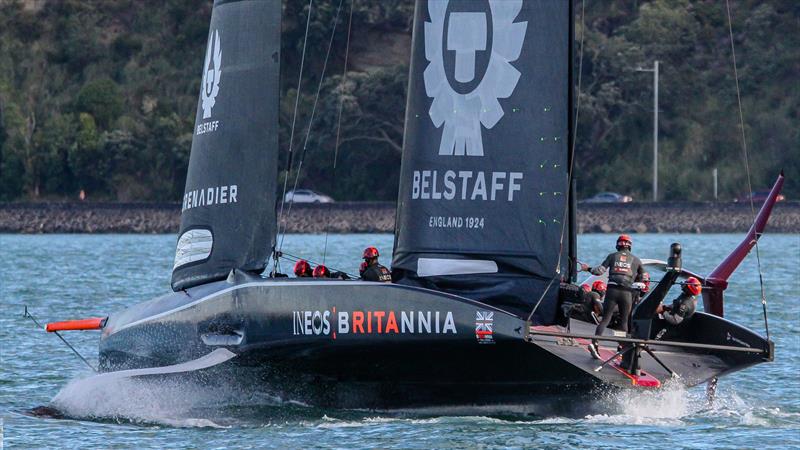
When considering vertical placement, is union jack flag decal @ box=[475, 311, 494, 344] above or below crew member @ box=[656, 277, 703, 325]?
below

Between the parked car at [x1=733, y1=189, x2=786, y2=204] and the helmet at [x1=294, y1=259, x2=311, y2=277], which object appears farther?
the parked car at [x1=733, y1=189, x2=786, y2=204]

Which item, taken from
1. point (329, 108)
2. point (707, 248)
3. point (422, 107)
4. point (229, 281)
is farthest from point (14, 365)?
point (329, 108)

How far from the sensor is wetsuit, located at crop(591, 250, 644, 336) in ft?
56.3

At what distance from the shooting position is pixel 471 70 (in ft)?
56.9

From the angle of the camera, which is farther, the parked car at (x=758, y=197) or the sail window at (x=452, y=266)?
the parked car at (x=758, y=197)

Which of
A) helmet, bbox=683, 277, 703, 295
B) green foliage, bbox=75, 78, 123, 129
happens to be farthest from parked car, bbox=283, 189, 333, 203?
helmet, bbox=683, 277, 703, 295

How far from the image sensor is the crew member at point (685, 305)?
1800 centimetres

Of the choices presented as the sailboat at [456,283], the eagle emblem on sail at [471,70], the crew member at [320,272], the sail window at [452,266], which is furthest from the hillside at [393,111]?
the sail window at [452,266]

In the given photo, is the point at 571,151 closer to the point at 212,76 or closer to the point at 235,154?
the point at 235,154

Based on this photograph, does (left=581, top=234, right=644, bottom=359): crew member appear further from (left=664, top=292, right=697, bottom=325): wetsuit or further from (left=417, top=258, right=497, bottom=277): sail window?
(left=417, top=258, right=497, bottom=277): sail window

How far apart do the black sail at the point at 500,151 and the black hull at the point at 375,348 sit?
43.1 inches

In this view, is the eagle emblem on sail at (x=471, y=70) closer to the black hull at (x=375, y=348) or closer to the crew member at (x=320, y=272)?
the crew member at (x=320, y=272)

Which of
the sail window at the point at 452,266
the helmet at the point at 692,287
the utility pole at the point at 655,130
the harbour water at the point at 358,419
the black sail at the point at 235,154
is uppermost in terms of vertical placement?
the utility pole at the point at 655,130

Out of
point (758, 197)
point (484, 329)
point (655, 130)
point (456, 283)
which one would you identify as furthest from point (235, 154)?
point (758, 197)
